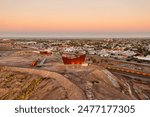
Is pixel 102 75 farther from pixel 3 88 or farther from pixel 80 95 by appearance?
pixel 3 88

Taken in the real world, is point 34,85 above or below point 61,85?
below

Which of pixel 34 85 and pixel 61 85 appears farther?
pixel 34 85

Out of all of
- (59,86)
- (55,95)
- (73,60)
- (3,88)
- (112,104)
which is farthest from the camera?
(73,60)

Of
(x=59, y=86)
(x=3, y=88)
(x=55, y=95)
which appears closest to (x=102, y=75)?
(x=59, y=86)

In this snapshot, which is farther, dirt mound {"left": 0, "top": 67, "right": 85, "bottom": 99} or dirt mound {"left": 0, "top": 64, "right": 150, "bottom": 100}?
dirt mound {"left": 0, "top": 67, "right": 85, "bottom": 99}

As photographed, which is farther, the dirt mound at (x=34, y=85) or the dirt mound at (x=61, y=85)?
the dirt mound at (x=34, y=85)

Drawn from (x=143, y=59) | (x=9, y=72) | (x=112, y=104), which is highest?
(x=112, y=104)

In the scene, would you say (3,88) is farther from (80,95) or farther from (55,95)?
(80,95)

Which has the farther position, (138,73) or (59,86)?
(138,73)

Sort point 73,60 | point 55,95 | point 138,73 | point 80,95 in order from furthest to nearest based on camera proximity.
Result: point 138,73
point 73,60
point 55,95
point 80,95

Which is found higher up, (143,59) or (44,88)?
(44,88)
